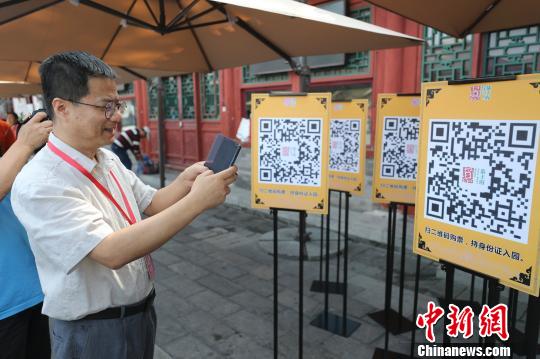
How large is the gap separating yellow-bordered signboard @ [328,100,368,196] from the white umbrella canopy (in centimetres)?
66

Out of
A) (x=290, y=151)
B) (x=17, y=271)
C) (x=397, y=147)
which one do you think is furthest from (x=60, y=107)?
(x=397, y=147)

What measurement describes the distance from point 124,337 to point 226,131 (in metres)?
7.53

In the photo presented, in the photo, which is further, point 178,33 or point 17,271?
point 178,33

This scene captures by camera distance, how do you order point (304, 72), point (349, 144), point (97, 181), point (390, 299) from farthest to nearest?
point (304, 72), point (349, 144), point (390, 299), point (97, 181)

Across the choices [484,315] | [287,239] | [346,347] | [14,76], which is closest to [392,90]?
[287,239]

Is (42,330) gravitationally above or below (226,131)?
below

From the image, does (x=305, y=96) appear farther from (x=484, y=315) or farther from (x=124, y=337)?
(x=124, y=337)

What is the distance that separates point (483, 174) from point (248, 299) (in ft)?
9.23

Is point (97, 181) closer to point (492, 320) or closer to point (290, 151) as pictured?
point (290, 151)

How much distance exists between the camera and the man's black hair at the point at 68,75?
4.67 ft

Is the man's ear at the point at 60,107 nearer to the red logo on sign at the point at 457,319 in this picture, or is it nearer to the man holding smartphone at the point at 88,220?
the man holding smartphone at the point at 88,220

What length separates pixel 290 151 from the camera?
2.66 meters

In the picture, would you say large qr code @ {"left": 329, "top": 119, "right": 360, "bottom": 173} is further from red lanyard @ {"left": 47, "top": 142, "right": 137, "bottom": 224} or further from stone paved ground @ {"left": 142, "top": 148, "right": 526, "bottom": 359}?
red lanyard @ {"left": 47, "top": 142, "right": 137, "bottom": 224}

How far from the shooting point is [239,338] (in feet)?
10.5
